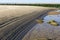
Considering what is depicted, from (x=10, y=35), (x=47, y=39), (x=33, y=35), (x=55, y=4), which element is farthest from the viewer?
(x=55, y=4)

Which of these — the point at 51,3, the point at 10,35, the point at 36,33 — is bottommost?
the point at 51,3

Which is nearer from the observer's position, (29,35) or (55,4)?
(29,35)

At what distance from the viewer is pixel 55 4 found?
35344mm

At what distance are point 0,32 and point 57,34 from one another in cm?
495

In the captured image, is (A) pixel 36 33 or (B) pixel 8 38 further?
(A) pixel 36 33

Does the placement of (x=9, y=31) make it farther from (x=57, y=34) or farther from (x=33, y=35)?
(x=57, y=34)

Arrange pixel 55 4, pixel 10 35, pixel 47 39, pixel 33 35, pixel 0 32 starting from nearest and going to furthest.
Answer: pixel 0 32
pixel 10 35
pixel 47 39
pixel 33 35
pixel 55 4

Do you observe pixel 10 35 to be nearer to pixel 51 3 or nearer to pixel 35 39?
pixel 35 39

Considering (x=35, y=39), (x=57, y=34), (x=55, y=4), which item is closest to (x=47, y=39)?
(x=35, y=39)

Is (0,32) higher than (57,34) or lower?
higher

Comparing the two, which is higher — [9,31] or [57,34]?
[9,31]

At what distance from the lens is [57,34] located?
10.2m

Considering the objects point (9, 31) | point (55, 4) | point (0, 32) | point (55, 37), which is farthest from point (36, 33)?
point (55, 4)

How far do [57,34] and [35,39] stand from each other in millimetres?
1422
